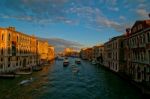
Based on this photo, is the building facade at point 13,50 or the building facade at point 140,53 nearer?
the building facade at point 140,53

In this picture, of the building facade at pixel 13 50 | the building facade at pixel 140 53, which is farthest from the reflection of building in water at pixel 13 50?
the building facade at pixel 140 53

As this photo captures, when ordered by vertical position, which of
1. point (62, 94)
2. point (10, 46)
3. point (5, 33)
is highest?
point (5, 33)

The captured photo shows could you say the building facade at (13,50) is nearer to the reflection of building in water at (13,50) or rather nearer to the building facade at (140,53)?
the reflection of building in water at (13,50)

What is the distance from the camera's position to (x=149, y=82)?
103 feet

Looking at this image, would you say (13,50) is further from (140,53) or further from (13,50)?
(140,53)

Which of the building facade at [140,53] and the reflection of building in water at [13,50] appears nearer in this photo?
the building facade at [140,53]

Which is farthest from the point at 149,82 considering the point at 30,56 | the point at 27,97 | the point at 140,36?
the point at 30,56

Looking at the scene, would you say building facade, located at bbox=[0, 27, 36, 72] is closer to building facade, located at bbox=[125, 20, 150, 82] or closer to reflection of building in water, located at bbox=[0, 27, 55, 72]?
reflection of building in water, located at bbox=[0, 27, 55, 72]

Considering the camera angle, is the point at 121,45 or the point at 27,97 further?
the point at 121,45

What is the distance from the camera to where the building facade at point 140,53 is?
32.9 metres

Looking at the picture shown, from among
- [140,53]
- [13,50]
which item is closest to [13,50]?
Answer: [13,50]

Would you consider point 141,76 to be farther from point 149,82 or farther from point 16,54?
point 16,54

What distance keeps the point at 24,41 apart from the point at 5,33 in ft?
55.3

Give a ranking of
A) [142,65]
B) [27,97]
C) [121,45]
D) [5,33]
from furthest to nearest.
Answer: [121,45]
[5,33]
[142,65]
[27,97]
